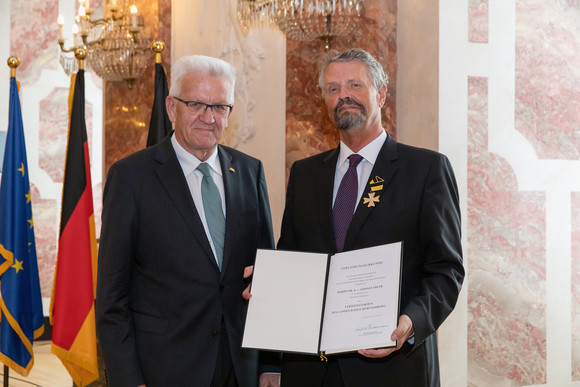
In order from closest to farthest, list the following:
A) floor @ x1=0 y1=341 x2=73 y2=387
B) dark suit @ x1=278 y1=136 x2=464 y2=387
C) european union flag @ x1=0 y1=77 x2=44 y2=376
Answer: dark suit @ x1=278 y1=136 x2=464 y2=387, european union flag @ x1=0 y1=77 x2=44 y2=376, floor @ x1=0 y1=341 x2=73 y2=387

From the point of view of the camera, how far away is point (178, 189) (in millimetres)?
2615

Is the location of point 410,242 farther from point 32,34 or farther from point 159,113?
point 32,34

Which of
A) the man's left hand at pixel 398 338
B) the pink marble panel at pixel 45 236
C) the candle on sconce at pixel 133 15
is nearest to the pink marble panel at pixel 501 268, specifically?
the man's left hand at pixel 398 338

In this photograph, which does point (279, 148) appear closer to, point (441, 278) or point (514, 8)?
point (514, 8)

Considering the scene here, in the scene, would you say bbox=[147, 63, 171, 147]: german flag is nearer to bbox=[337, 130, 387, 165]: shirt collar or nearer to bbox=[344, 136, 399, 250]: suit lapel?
bbox=[337, 130, 387, 165]: shirt collar

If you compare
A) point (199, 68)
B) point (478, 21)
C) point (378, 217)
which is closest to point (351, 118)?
point (378, 217)

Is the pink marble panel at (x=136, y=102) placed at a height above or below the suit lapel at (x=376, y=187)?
above

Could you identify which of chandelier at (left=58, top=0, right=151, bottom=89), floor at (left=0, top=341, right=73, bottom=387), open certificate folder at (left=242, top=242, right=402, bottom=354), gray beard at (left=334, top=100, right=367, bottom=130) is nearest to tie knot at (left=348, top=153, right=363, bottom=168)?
gray beard at (left=334, top=100, right=367, bottom=130)

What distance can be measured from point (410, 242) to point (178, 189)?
2.93ft

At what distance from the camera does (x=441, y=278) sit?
7.86ft

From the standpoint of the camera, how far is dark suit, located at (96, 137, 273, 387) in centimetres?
252

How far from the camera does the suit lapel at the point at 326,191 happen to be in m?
2.51

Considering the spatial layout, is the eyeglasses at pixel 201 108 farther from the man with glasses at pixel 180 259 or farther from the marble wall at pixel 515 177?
the marble wall at pixel 515 177

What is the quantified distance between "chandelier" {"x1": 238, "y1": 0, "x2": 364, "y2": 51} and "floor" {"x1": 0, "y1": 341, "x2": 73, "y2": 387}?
454 cm
